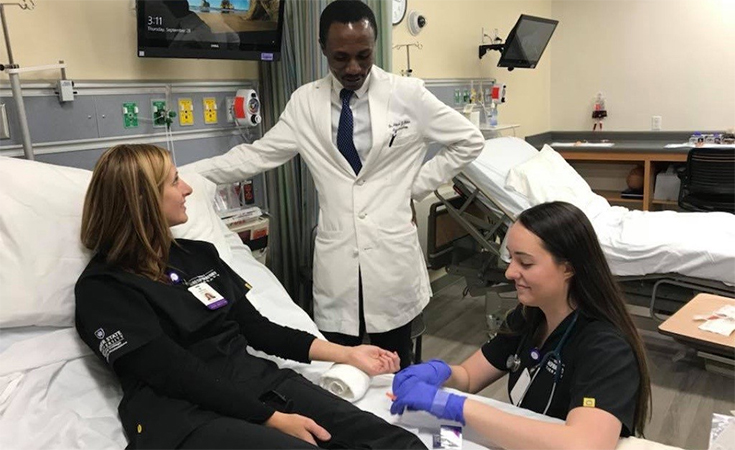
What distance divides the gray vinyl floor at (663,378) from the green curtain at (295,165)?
2.76ft

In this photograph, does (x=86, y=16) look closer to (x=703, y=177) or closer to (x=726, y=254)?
(x=726, y=254)

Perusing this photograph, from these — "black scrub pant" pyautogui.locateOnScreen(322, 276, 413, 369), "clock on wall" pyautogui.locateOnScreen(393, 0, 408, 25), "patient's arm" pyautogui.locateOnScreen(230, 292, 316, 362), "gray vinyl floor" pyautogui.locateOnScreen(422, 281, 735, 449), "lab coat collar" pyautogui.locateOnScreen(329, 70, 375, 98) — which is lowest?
"gray vinyl floor" pyautogui.locateOnScreen(422, 281, 735, 449)

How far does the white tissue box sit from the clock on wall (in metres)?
2.55

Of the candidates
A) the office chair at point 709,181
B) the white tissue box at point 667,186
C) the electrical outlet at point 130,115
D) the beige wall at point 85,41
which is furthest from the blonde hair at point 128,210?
the white tissue box at point 667,186

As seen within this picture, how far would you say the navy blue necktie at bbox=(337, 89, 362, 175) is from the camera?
2016mm

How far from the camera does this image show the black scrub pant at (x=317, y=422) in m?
1.14

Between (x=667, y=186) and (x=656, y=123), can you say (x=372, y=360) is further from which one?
(x=656, y=123)

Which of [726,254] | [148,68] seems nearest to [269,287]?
[148,68]

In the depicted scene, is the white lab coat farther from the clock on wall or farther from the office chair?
the office chair

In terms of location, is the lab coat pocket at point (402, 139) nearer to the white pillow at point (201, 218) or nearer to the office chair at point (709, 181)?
the white pillow at point (201, 218)

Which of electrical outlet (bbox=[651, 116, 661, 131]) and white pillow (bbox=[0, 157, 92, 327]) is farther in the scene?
electrical outlet (bbox=[651, 116, 661, 131])

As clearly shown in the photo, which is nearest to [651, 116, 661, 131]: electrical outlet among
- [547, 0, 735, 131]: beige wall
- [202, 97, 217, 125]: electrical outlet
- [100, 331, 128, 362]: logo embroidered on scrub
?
[547, 0, 735, 131]: beige wall

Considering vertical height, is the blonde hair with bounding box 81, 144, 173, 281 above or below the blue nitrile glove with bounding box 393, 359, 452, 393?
above

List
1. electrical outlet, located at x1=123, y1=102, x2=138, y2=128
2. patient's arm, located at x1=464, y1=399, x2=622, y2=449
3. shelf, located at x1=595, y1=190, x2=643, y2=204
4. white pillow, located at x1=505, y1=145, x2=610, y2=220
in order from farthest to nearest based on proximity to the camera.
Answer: shelf, located at x1=595, y1=190, x2=643, y2=204
white pillow, located at x1=505, y1=145, x2=610, y2=220
electrical outlet, located at x1=123, y1=102, x2=138, y2=128
patient's arm, located at x1=464, y1=399, x2=622, y2=449
